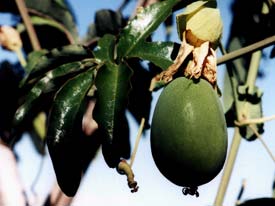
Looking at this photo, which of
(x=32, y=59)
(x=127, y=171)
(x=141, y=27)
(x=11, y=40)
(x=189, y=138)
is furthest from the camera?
(x=11, y=40)

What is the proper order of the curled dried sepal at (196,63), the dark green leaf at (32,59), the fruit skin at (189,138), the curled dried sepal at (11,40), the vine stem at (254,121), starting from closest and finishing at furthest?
the fruit skin at (189,138)
the curled dried sepal at (196,63)
the vine stem at (254,121)
the dark green leaf at (32,59)
the curled dried sepal at (11,40)

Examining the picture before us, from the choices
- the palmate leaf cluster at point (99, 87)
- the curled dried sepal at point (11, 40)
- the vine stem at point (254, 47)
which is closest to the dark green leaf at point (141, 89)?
the palmate leaf cluster at point (99, 87)

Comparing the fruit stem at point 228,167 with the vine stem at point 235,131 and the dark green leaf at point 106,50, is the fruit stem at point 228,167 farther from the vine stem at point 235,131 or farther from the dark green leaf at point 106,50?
the dark green leaf at point 106,50

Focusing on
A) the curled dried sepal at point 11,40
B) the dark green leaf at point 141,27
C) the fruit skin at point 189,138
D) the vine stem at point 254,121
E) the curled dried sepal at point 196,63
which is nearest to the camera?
the fruit skin at point 189,138

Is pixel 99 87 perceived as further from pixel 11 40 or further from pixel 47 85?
pixel 11 40

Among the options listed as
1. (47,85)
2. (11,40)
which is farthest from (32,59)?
(47,85)

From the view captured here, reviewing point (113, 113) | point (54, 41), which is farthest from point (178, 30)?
point (54, 41)

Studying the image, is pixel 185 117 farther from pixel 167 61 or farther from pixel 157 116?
pixel 167 61
